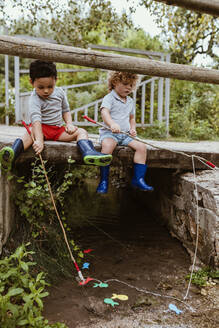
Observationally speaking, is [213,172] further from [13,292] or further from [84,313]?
[13,292]

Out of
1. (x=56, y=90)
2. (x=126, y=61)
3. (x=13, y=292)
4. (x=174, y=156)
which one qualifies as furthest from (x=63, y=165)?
(x=13, y=292)

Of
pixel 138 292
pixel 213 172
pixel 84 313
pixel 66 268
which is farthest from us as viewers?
pixel 213 172

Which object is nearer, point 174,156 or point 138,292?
point 138,292

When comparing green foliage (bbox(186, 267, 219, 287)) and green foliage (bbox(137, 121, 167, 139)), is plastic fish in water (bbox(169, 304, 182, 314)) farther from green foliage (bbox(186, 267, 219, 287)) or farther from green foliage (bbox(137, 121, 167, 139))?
green foliage (bbox(137, 121, 167, 139))

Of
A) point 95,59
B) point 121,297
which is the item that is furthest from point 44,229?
point 95,59

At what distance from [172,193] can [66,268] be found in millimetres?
1746

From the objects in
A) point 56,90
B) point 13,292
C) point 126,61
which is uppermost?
point 126,61

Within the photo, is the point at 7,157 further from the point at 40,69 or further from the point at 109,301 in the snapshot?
the point at 109,301

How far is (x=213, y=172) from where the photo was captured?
3.56m

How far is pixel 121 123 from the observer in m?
3.49

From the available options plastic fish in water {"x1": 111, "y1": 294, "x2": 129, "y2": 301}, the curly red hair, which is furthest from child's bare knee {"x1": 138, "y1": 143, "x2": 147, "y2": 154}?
plastic fish in water {"x1": 111, "y1": 294, "x2": 129, "y2": 301}

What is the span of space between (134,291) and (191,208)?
114cm

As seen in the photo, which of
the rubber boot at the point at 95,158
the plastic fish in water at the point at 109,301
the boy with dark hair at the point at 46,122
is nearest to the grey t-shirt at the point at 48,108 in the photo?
the boy with dark hair at the point at 46,122

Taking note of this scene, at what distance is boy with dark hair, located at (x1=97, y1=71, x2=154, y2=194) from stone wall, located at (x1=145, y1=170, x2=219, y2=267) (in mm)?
539
